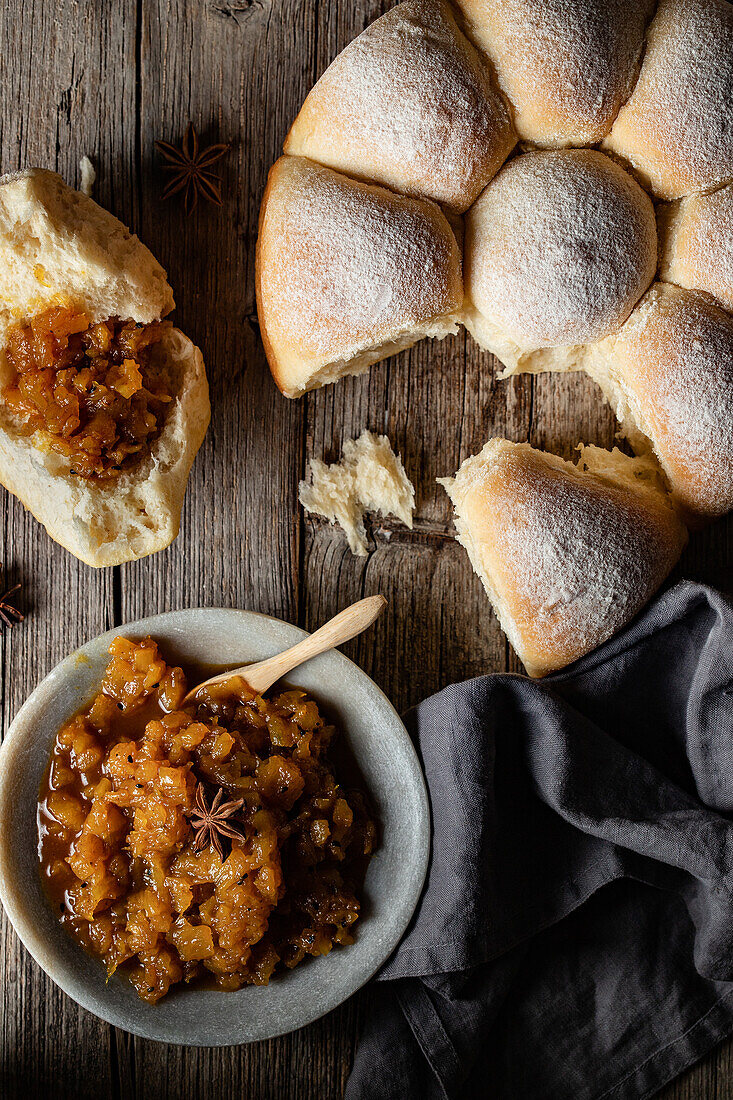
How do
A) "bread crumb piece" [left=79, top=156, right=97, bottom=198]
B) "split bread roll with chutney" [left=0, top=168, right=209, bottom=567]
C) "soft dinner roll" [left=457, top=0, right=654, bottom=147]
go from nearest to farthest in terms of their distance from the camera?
"split bread roll with chutney" [left=0, top=168, right=209, bottom=567]
"soft dinner roll" [left=457, top=0, right=654, bottom=147]
"bread crumb piece" [left=79, top=156, right=97, bottom=198]

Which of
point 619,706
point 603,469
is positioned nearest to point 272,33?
point 603,469

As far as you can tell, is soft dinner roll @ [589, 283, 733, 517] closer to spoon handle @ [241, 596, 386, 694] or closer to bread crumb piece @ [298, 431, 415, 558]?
bread crumb piece @ [298, 431, 415, 558]

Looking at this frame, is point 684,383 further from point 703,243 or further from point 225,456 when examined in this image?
point 225,456

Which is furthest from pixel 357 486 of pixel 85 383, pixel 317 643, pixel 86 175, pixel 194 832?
pixel 86 175

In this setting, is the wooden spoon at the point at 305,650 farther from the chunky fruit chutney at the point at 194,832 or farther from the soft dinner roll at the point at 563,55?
the soft dinner roll at the point at 563,55

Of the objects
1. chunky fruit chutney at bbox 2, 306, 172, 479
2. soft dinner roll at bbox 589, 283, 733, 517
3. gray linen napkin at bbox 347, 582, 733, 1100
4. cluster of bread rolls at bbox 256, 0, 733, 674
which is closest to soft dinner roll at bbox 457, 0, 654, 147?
cluster of bread rolls at bbox 256, 0, 733, 674

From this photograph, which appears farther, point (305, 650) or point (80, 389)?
point (305, 650)
